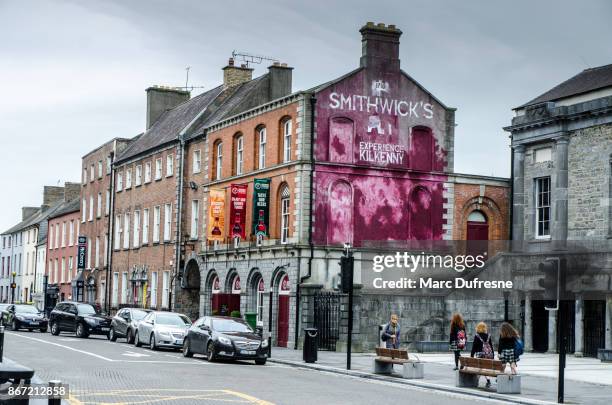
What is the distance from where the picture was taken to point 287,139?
42.7 metres

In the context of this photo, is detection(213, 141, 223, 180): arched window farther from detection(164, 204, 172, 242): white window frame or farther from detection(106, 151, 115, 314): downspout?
detection(106, 151, 115, 314): downspout

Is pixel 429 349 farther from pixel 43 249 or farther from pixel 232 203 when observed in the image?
pixel 43 249

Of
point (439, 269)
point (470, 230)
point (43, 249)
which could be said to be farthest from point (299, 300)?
point (43, 249)

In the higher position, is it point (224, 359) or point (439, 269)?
point (439, 269)

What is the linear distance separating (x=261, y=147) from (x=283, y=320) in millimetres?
7925

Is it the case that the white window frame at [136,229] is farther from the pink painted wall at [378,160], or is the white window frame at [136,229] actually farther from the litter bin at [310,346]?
the litter bin at [310,346]

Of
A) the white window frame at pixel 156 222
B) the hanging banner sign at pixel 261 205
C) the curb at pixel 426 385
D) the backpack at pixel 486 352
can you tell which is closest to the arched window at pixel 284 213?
the hanging banner sign at pixel 261 205

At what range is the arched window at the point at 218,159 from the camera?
49.3 meters

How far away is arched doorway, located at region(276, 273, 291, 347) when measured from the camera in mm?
41531

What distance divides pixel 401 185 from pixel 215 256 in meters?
10.2

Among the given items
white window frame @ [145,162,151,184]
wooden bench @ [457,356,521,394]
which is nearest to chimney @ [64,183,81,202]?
→ white window frame @ [145,162,151,184]

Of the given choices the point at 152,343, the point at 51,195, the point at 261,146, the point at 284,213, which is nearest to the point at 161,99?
the point at 261,146

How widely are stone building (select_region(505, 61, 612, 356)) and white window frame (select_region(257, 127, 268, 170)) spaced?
1049cm

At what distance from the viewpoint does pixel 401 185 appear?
141 feet
